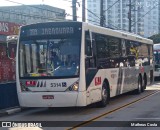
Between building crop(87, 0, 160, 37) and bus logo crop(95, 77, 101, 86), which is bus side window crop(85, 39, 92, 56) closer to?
bus logo crop(95, 77, 101, 86)

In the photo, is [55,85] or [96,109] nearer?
[55,85]

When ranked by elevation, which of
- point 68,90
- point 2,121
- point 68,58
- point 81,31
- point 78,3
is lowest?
point 2,121

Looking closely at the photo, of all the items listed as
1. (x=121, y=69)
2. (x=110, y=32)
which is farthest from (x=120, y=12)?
(x=110, y=32)

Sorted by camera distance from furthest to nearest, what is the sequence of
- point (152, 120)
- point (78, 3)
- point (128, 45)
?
point (78, 3), point (128, 45), point (152, 120)

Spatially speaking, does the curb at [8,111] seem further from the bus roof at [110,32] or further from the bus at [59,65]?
the bus roof at [110,32]

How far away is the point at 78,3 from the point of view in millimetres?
27516

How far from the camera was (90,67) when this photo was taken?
13.4 m

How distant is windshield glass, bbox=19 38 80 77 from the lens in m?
12.9

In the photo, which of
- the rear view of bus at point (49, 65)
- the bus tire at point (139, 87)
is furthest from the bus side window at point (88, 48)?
the bus tire at point (139, 87)

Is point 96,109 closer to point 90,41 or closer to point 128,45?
point 90,41

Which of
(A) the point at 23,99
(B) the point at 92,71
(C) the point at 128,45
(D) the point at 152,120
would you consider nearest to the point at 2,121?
(A) the point at 23,99

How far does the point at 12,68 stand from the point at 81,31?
9.54 meters

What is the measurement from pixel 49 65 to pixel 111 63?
3795 mm

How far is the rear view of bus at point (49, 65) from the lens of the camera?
41.7ft
